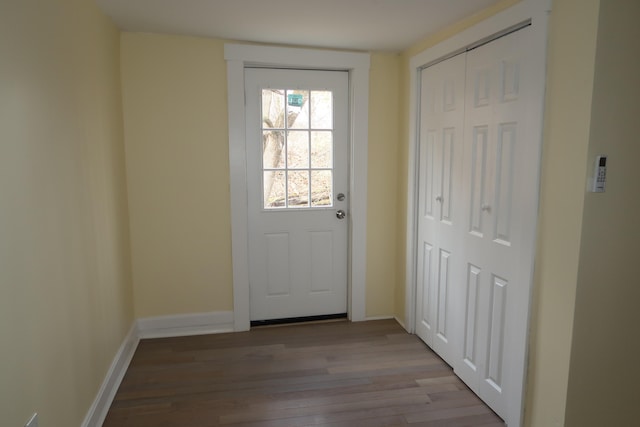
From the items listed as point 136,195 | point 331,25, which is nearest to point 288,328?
point 136,195

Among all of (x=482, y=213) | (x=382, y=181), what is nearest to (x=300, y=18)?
(x=382, y=181)

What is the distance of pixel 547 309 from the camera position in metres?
1.97

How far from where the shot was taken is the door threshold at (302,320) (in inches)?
141

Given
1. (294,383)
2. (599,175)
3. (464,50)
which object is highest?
(464,50)

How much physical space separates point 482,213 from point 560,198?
596 mm

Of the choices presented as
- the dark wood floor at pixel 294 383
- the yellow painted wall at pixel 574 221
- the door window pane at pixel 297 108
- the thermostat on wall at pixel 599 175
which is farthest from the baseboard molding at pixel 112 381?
the thermostat on wall at pixel 599 175

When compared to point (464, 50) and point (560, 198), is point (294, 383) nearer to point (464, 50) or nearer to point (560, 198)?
point (560, 198)

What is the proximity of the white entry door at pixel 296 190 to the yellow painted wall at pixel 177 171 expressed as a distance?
0.81 feet

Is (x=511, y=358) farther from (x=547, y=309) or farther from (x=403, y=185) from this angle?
(x=403, y=185)

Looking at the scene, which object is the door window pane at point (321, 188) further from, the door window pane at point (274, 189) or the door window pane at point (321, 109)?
the door window pane at point (321, 109)

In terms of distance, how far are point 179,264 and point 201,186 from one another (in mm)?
626

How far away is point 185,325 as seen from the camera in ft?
11.1

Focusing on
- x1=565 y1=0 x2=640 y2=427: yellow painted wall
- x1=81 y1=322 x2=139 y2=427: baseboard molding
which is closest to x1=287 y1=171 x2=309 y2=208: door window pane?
x1=81 y1=322 x2=139 y2=427: baseboard molding

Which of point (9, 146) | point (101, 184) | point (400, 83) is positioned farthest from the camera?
point (400, 83)
